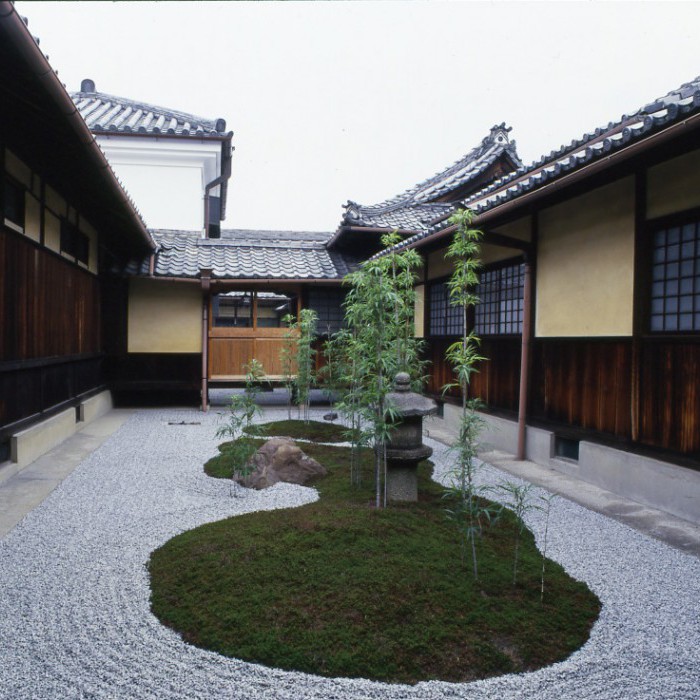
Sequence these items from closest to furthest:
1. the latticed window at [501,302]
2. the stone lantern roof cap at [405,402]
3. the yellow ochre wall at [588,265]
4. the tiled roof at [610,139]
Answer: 1. the tiled roof at [610,139]
2. the stone lantern roof cap at [405,402]
3. the yellow ochre wall at [588,265]
4. the latticed window at [501,302]

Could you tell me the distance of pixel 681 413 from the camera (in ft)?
17.9

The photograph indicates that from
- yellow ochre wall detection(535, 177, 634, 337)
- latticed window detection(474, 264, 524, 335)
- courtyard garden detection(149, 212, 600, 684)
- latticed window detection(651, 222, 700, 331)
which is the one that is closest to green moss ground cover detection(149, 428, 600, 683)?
courtyard garden detection(149, 212, 600, 684)

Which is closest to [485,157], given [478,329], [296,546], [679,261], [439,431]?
[478,329]

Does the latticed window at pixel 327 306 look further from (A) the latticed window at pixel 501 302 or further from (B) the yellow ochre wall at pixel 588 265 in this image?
(B) the yellow ochre wall at pixel 588 265

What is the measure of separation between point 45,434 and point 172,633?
5.65m

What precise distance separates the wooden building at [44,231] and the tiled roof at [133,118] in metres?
6.41

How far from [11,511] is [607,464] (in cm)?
630

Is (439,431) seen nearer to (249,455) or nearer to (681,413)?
(249,455)

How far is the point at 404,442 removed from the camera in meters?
5.39

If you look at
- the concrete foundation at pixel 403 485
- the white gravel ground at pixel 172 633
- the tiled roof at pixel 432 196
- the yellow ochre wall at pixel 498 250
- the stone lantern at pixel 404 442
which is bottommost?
the white gravel ground at pixel 172 633

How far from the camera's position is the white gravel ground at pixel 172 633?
2.73 m

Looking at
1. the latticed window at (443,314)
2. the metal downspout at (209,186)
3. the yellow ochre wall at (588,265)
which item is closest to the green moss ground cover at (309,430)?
Answer: the latticed window at (443,314)

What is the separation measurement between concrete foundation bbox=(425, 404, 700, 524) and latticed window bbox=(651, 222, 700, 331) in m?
1.45

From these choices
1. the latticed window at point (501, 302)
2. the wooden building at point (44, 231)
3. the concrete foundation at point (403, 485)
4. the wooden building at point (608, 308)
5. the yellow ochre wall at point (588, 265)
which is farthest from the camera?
the latticed window at point (501, 302)
